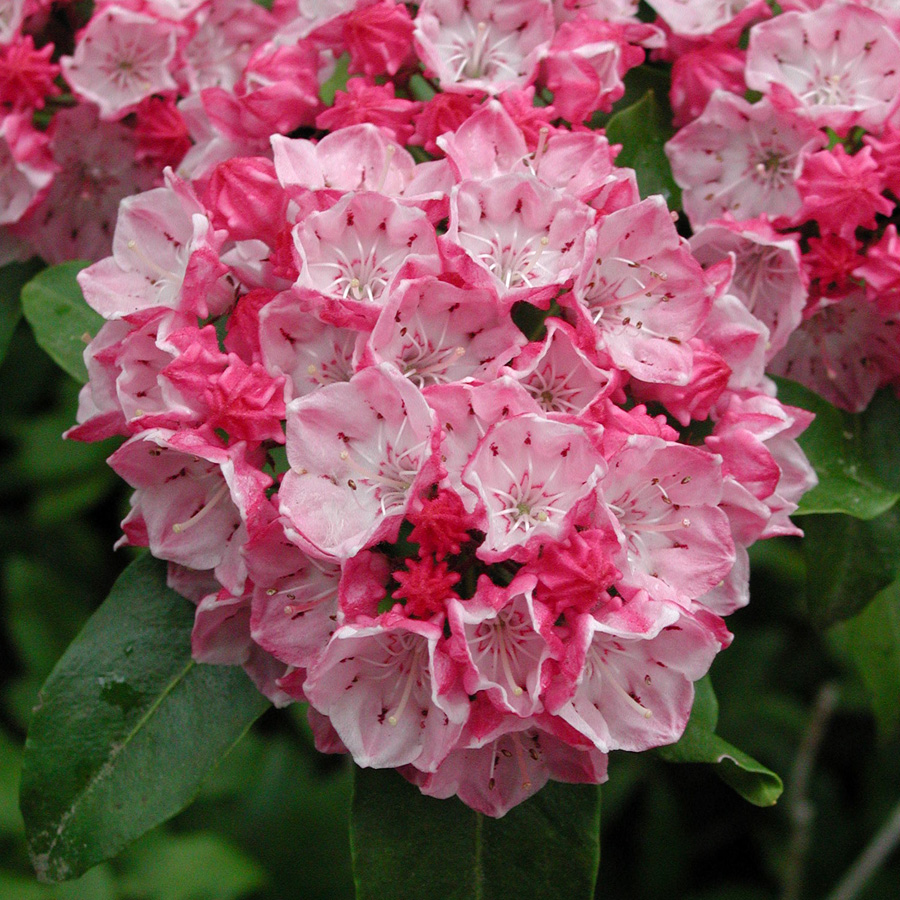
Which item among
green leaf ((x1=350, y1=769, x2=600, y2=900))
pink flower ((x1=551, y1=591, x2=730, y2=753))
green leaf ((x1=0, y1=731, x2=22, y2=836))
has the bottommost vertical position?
green leaf ((x1=0, y1=731, x2=22, y2=836))

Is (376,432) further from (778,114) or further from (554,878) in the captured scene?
(778,114)

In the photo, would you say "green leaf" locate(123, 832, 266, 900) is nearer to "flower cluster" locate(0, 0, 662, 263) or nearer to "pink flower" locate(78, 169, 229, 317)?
"flower cluster" locate(0, 0, 662, 263)

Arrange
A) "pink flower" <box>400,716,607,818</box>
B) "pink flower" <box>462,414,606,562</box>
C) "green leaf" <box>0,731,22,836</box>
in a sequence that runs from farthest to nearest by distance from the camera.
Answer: "green leaf" <box>0,731,22,836</box> → "pink flower" <box>400,716,607,818</box> → "pink flower" <box>462,414,606,562</box>

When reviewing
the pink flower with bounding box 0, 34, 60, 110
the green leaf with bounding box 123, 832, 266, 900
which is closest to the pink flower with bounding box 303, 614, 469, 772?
the pink flower with bounding box 0, 34, 60, 110

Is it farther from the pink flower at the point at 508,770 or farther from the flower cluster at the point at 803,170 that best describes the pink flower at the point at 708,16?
the pink flower at the point at 508,770

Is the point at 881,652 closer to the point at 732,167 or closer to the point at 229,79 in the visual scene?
the point at 732,167

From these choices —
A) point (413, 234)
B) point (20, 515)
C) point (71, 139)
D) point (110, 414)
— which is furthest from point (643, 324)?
point (20, 515)
